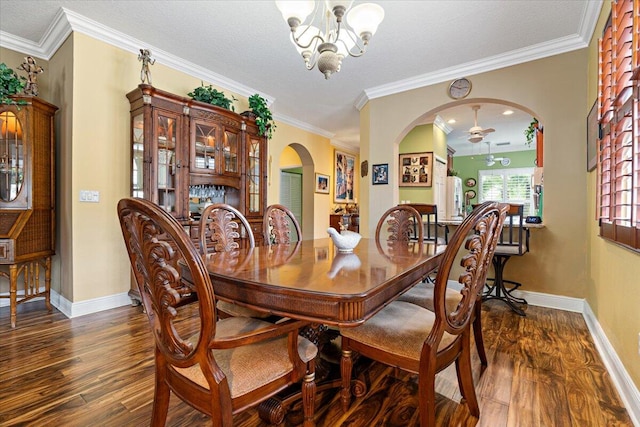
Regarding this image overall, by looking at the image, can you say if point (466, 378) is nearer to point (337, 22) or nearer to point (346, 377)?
point (346, 377)

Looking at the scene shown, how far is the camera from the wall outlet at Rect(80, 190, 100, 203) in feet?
8.96

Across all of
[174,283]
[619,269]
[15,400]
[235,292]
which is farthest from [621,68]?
[15,400]

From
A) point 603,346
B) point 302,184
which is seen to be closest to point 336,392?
point 603,346

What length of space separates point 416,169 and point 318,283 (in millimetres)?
5035

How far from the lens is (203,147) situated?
3.25 m

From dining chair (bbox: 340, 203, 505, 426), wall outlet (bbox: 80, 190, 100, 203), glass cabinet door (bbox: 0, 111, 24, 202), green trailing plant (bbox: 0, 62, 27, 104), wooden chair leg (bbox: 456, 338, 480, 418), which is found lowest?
wooden chair leg (bbox: 456, 338, 480, 418)

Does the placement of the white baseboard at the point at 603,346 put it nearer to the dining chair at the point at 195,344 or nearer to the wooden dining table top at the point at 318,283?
the wooden dining table top at the point at 318,283

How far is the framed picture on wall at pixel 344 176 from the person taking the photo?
6.98 metres

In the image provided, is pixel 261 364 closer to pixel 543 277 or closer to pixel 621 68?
pixel 621 68

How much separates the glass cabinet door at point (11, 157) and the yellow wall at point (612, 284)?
443 centimetres

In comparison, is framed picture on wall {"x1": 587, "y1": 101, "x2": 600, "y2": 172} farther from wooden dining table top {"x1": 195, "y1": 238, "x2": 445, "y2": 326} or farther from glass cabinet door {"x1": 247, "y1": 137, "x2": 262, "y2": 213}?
glass cabinet door {"x1": 247, "y1": 137, "x2": 262, "y2": 213}

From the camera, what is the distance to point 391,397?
1.53m

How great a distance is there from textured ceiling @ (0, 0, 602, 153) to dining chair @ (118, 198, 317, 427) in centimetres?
231

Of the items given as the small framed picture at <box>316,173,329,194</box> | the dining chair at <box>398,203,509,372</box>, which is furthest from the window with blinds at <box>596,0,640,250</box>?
the small framed picture at <box>316,173,329,194</box>
